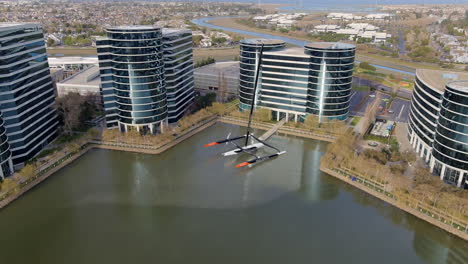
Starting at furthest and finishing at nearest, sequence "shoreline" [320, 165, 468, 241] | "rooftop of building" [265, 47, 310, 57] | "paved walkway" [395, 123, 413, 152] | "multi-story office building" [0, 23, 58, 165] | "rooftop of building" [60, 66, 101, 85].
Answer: "rooftop of building" [60, 66, 101, 85], "rooftop of building" [265, 47, 310, 57], "paved walkway" [395, 123, 413, 152], "multi-story office building" [0, 23, 58, 165], "shoreline" [320, 165, 468, 241]

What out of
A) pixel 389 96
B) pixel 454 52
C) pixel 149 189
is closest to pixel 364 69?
pixel 389 96

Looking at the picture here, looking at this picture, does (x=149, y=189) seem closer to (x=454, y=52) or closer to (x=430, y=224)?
(x=430, y=224)

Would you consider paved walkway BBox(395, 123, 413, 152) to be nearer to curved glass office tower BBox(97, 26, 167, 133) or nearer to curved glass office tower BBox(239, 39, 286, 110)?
curved glass office tower BBox(239, 39, 286, 110)

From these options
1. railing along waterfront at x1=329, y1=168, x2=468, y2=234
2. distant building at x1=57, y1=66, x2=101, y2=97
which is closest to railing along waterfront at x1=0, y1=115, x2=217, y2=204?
distant building at x1=57, y1=66, x2=101, y2=97

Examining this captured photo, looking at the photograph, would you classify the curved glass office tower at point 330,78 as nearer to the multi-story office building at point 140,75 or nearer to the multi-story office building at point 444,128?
the multi-story office building at point 444,128

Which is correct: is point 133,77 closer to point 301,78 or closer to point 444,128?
point 301,78

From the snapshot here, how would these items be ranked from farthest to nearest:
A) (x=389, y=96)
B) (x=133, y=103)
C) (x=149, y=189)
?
(x=389, y=96) < (x=133, y=103) < (x=149, y=189)

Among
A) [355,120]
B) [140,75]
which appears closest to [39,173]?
[140,75]
